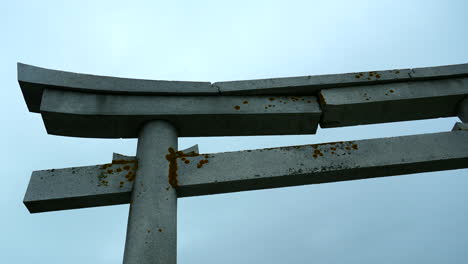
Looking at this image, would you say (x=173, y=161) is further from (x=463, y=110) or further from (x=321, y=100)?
(x=463, y=110)

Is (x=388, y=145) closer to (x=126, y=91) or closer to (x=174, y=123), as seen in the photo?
(x=174, y=123)

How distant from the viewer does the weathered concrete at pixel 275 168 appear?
2926 mm

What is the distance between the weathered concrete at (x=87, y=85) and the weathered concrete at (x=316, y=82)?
26cm

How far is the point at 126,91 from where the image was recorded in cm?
329

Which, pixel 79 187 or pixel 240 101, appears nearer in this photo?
pixel 79 187

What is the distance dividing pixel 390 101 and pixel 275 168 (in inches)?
53.8

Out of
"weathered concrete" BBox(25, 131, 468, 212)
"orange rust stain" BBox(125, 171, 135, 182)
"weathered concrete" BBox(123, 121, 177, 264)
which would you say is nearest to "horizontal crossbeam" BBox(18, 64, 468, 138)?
"weathered concrete" BBox(123, 121, 177, 264)

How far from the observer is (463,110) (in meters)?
3.61

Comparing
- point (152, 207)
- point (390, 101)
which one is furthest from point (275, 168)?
point (390, 101)

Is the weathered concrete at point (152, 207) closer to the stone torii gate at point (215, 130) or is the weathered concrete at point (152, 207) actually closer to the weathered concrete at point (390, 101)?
the stone torii gate at point (215, 130)

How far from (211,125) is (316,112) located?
3.20 ft

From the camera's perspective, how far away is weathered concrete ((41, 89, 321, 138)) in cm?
319

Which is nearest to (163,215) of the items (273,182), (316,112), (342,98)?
(273,182)

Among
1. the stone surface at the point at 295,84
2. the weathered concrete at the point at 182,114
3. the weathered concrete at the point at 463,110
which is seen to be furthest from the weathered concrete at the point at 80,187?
the weathered concrete at the point at 463,110
